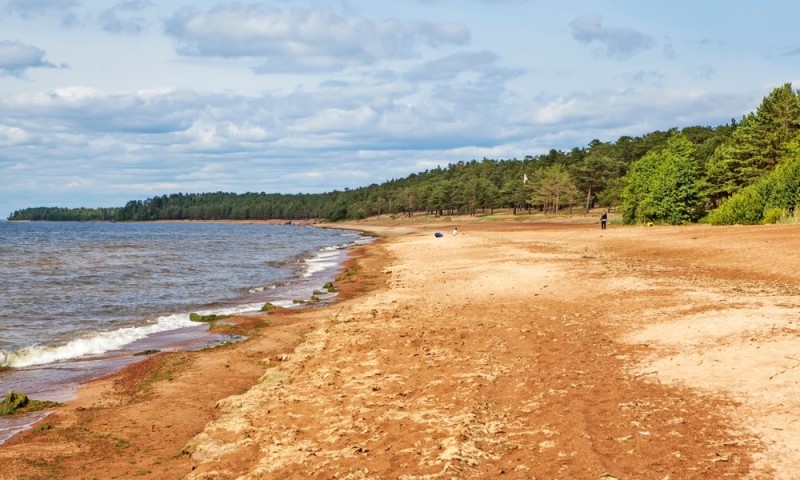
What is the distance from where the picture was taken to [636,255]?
3186 cm

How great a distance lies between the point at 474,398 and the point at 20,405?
8393 mm

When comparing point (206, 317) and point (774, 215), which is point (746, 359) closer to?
point (206, 317)

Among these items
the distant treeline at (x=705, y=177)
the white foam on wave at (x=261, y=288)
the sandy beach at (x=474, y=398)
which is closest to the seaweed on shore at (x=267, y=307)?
the sandy beach at (x=474, y=398)

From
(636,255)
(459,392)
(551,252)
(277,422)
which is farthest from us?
(551,252)

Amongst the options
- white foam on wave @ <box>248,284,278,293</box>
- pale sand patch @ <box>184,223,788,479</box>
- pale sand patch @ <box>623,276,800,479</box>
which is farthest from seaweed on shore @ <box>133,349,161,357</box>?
white foam on wave @ <box>248,284,278,293</box>

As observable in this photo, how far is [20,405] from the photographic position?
11.1m

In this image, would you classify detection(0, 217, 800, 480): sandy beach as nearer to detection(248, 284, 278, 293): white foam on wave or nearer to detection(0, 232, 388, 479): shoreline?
detection(0, 232, 388, 479): shoreline

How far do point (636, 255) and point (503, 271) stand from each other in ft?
30.7

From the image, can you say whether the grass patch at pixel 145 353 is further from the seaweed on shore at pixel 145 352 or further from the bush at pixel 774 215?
the bush at pixel 774 215

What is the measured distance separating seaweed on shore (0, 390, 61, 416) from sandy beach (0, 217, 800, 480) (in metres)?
0.40

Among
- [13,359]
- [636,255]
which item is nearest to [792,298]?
[636,255]

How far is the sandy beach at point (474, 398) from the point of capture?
7154 millimetres

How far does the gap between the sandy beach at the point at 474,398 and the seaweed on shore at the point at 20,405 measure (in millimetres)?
400

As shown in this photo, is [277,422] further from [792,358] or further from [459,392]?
[792,358]
